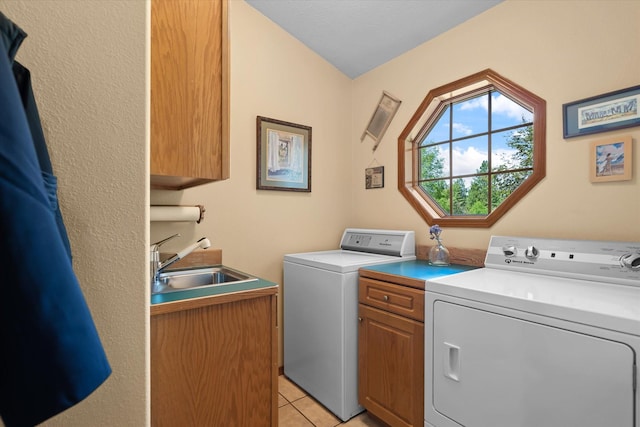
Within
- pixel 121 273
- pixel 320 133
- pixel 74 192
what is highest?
pixel 320 133

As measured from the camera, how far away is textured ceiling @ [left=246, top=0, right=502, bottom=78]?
2.03 metres

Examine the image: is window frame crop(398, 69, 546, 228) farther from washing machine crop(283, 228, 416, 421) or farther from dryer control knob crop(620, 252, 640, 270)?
dryer control knob crop(620, 252, 640, 270)

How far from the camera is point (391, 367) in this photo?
68.2 inches

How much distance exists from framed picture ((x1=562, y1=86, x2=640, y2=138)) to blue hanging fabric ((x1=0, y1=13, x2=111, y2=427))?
2.15m

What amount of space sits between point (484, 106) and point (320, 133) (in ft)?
4.22

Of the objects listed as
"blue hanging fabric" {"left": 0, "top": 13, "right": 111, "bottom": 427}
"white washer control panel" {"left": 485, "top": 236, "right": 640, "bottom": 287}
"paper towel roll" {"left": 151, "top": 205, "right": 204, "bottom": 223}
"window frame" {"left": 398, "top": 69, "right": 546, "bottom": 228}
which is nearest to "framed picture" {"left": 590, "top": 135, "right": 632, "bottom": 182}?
"window frame" {"left": 398, "top": 69, "right": 546, "bottom": 228}

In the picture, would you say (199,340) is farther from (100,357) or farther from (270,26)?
(270,26)

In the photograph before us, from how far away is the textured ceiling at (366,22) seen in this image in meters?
2.03

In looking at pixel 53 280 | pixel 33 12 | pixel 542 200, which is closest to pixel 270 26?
pixel 33 12

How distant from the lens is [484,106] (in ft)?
7.09

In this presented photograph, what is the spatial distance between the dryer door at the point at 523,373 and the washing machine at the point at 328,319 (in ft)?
1.85

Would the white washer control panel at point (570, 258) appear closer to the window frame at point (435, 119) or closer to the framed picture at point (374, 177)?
the window frame at point (435, 119)

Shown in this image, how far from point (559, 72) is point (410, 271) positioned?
4.49 ft

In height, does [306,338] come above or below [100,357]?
below
